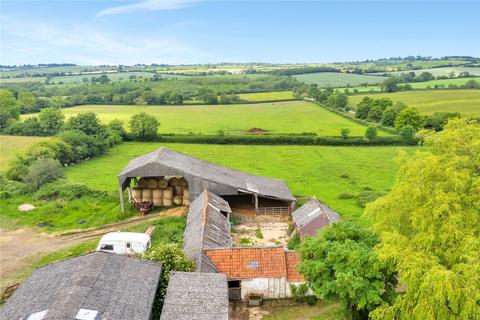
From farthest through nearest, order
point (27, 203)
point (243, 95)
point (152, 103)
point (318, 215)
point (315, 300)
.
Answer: point (243, 95), point (152, 103), point (27, 203), point (318, 215), point (315, 300)

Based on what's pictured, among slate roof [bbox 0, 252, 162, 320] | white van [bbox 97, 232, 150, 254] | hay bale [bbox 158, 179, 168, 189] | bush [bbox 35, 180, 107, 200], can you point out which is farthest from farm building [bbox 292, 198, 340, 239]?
bush [bbox 35, 180, 107, 200]

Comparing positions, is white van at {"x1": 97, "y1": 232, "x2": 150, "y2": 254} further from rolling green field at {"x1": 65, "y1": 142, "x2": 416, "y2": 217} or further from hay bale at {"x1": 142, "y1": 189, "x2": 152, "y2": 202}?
rolling green field at {"x1": 65, "y1": 142, "x2": 416, "y2": 217}

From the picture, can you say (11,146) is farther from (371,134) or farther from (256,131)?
(371,134)

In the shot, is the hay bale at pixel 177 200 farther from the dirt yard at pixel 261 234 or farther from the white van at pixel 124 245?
the white van at pixel 124 245

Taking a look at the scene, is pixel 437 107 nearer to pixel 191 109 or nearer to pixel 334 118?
pixel 334 118

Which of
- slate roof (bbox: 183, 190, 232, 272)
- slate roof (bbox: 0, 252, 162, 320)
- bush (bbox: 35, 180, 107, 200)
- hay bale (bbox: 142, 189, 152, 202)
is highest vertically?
slate roof (bbox: 0, 252, 162, 320)

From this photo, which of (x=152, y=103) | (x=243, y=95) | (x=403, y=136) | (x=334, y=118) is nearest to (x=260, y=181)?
(x=403, y=136)

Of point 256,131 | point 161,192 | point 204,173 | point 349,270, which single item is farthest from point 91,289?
point 256,131
